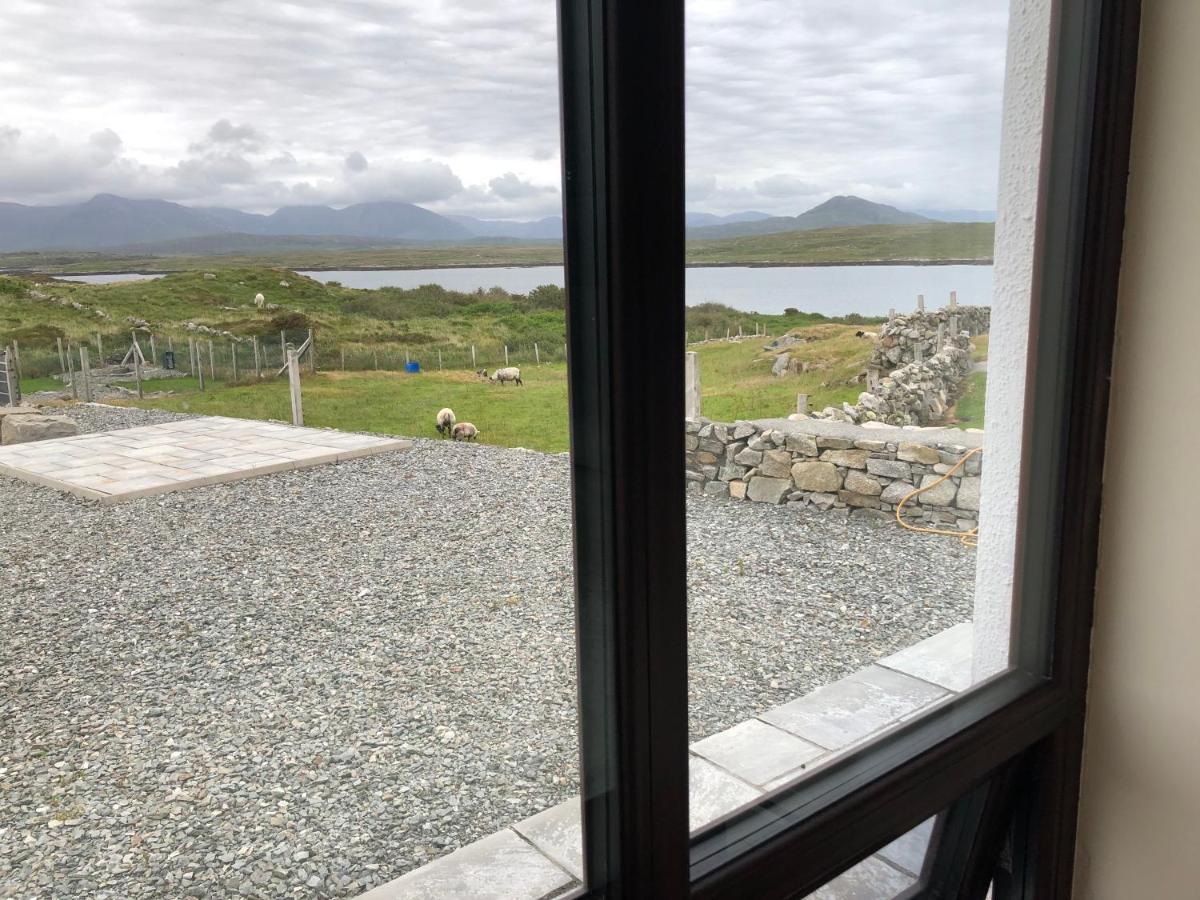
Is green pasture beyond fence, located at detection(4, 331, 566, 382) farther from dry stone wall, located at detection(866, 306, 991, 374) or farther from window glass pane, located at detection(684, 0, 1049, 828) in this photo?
dry stone wall, located at detection(866, 306, 991, 374)

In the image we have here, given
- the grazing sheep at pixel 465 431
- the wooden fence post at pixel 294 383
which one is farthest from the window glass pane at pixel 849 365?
the wooden fence post at pixel 294 383

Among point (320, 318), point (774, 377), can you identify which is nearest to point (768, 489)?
point (774, 377)

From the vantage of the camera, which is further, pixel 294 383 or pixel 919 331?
pixel 919 331

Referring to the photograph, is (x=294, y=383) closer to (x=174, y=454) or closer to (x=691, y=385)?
(x=174, y=454)

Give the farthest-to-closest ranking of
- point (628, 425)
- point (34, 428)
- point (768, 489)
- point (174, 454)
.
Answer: point (768, 489) → point (174, 454) → point (34, 428) → point (628, 425)

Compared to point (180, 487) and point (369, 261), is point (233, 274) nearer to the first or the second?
point (369, 261)

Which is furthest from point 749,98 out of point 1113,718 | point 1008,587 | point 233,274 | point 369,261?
point 1113,718

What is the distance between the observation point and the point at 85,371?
691 millimetres

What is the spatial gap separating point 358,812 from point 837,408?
75 cm

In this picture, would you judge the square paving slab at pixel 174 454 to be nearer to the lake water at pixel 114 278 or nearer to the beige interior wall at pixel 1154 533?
the lake water at pixel 114 278

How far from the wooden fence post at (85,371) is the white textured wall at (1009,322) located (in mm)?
975

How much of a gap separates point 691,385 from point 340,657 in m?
0.61

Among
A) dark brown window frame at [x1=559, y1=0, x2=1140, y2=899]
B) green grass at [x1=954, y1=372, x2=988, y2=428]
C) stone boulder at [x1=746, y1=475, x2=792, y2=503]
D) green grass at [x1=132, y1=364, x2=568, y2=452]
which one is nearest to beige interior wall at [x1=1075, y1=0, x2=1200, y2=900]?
dark brown window frame at [x1=559, y1=0, x2=1140, y2=899]

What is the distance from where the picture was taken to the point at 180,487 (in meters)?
0.95
